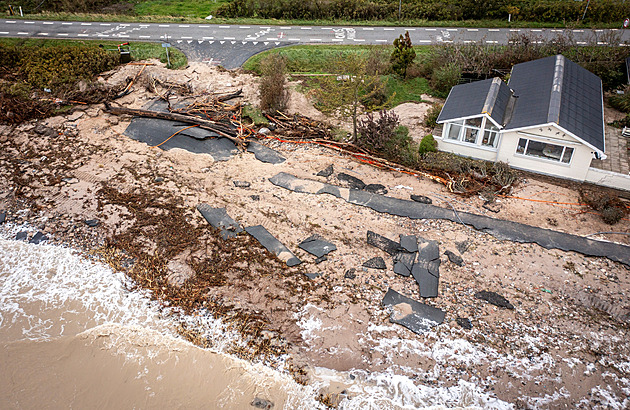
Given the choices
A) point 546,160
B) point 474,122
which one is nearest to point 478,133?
point 474,122

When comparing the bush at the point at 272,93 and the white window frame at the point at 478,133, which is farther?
the bush at the point at 272,93

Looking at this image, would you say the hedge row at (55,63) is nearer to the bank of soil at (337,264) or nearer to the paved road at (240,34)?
the paved road at (240,34)

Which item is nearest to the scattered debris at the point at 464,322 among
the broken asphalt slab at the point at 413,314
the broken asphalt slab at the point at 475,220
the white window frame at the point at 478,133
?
the broken asphalt slab at the point at 413,314

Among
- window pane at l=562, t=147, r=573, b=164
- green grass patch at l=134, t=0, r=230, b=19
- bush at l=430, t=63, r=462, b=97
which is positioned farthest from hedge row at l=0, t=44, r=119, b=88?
window pane at l=562, t=147, r=573, b=164

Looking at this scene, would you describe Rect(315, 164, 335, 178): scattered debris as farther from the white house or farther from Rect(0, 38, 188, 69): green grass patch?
Rect(0, 38, 188, 69): green grass patch

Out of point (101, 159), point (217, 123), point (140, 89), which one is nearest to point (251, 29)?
point (140, 89)

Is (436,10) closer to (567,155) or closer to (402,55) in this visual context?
(402,55)
